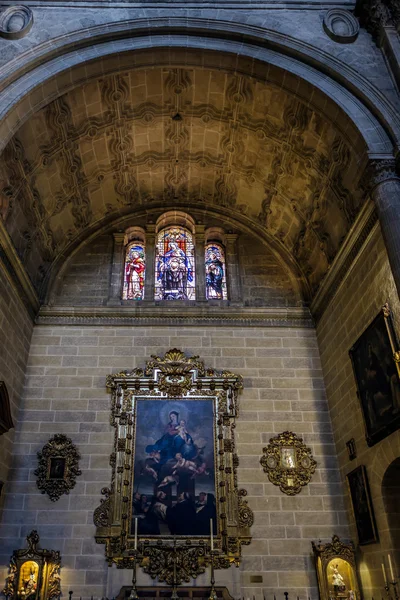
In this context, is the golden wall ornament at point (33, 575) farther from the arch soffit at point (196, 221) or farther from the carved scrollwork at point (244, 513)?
the arch soffit at point (196, 221)

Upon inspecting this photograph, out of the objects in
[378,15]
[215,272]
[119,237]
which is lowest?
[215,272]

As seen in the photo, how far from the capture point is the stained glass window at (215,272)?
1312 centimetres

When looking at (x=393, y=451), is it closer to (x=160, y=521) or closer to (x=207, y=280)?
(x=160, y=521)

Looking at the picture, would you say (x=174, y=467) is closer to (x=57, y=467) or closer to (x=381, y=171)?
(x=57, y=467)

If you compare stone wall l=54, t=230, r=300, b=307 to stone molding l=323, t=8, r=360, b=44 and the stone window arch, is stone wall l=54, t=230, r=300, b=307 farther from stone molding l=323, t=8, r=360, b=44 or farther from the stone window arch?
stone molding l=323, t=8, r=360, b=44

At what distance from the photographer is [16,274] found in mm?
10891

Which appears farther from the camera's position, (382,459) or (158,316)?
(158,316)

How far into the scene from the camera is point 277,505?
34.3 feet

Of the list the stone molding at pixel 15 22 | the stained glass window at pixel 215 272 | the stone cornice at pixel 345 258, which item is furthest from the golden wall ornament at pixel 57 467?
the stone molding at pixel 15 22

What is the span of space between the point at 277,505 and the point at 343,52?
8862mm

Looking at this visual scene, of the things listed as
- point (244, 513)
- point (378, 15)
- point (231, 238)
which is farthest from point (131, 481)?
point (378, 15)

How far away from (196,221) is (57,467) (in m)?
7.00

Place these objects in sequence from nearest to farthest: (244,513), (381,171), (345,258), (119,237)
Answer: (381,171)
(244,513)
(345,258)
(119,237)

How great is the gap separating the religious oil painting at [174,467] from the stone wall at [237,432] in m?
0.67
